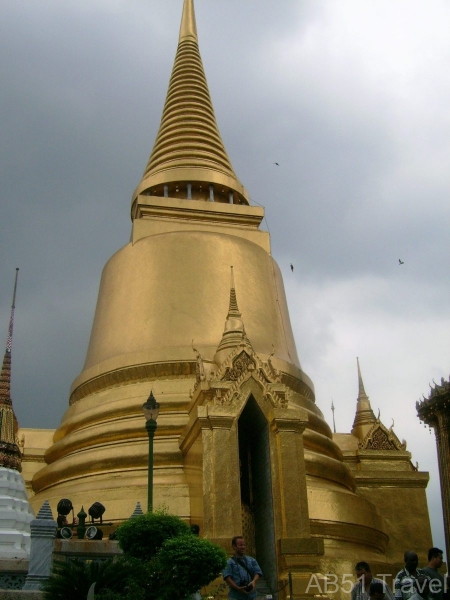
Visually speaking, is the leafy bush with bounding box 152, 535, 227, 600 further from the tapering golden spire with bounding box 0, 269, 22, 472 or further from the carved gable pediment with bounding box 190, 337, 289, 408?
the carved gable pediment with bounding box 190, 337, 289, 408

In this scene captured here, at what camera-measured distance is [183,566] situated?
21.2ft

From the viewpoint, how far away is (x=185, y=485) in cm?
1255

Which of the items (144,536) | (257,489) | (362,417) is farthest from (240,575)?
(362,417)

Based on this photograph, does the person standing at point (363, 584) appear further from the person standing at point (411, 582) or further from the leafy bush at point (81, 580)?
the leafy bush at point (81, 580)

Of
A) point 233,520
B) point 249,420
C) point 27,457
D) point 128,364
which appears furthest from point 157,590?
point 27,457

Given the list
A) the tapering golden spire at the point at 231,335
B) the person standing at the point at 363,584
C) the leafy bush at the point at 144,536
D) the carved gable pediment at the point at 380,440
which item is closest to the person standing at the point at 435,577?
the person standing at the point at 363,584

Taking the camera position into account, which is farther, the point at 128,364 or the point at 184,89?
the point at 184,89

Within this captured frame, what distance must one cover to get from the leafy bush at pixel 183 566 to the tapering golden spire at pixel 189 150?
1370cm

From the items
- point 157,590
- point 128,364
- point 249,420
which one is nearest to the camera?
point 157,590

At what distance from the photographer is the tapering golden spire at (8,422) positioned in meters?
9.08

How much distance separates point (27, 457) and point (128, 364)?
3681 millimetres

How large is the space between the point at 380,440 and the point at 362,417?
1.35 metres

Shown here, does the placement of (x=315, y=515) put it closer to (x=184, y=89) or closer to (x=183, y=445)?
(x=183, y=445)

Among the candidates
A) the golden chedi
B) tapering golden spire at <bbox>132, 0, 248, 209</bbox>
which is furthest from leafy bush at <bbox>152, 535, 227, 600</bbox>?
tapering golden spire at <bbox>132, 0, 248, 209</bbox>
